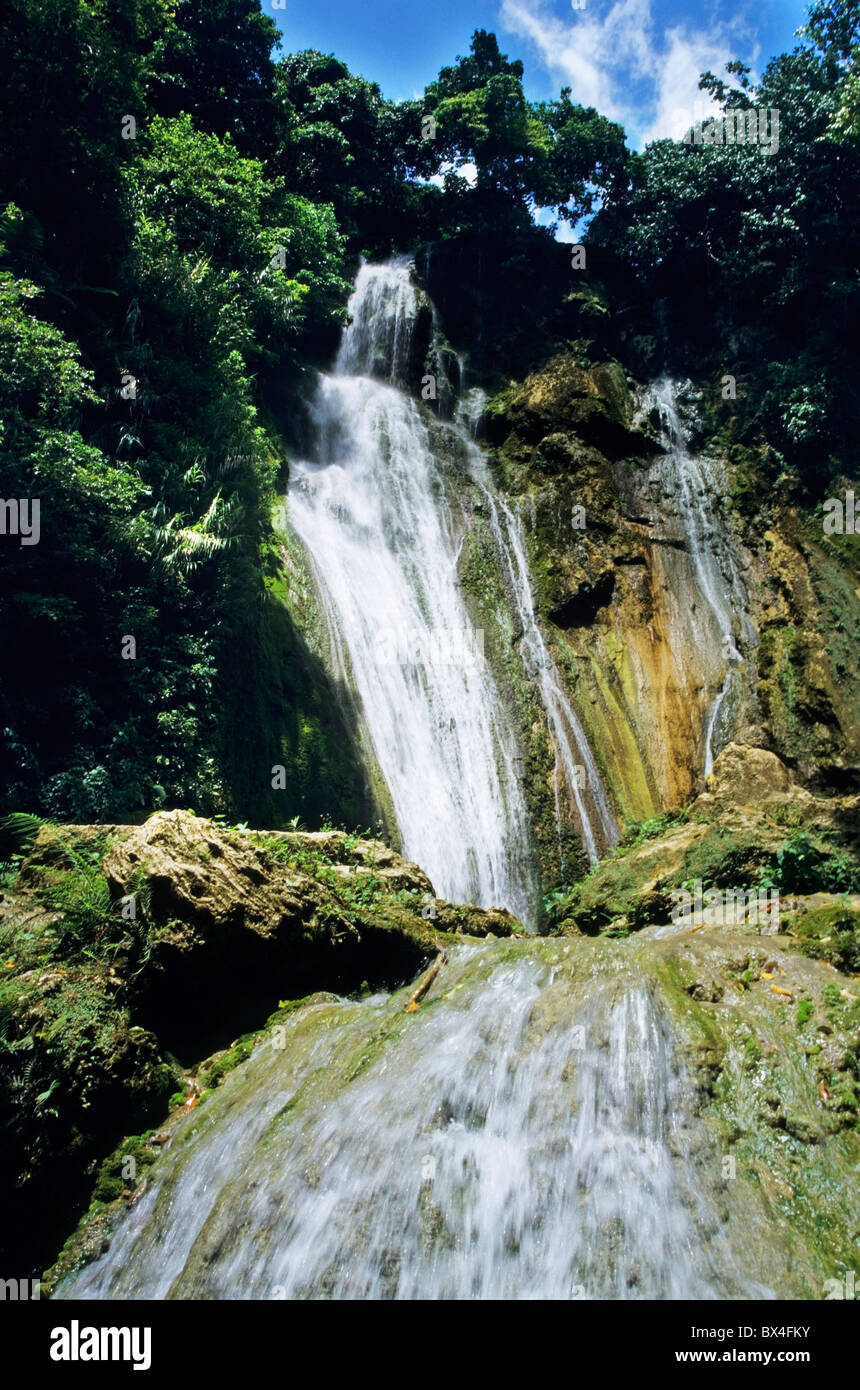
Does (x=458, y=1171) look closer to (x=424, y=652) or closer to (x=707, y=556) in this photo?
(x=424, y=652)

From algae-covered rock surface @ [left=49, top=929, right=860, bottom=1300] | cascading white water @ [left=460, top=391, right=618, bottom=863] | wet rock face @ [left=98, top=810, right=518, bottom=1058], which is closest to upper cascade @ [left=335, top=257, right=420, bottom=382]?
cascading white water @ [left=460, top=391, right=618, bottom=863]

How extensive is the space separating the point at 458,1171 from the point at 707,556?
45.8 ft

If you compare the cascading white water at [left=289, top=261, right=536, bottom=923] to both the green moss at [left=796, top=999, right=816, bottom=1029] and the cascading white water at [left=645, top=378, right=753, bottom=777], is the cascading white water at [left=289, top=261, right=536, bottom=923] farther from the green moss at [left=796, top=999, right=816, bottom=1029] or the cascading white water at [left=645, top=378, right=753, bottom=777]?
the green moss at [left=796, top=999, right=816, bottom=1029]

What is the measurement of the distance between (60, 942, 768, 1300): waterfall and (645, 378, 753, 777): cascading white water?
29.4 ft

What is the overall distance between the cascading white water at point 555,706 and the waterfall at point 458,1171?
683 centimetres

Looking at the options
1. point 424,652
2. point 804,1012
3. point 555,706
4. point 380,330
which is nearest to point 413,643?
point 424,652

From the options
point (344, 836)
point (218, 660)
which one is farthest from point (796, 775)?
point (218, 660)

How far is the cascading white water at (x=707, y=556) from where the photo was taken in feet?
47.8

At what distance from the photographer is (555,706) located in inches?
536

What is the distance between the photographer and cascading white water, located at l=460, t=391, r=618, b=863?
1249 centimetres

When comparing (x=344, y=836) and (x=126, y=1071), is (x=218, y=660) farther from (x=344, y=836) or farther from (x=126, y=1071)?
(x=126, y=1071)

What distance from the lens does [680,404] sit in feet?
63.4

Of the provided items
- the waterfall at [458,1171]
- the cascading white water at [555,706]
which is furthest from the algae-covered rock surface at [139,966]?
the cascading white water at [555,706]

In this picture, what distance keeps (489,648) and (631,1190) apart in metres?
10.7
